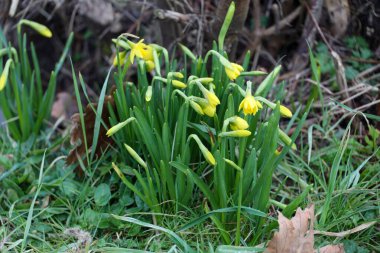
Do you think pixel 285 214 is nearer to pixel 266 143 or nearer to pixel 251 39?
pixel 266 143

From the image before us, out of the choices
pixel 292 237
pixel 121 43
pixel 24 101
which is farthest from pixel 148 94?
pixel 24 101

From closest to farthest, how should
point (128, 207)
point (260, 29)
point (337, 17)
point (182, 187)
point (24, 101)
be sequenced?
point (182, 187) < point (128, 207) < point (24, 101) < point (337, 17) < point (260, 29)

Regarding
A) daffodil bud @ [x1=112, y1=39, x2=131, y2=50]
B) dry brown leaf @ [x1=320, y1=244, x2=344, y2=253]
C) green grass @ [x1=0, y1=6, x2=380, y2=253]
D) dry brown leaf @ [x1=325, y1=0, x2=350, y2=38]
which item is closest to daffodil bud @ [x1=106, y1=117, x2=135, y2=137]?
green grass @ [x1=0, y1=6, x2=380, y2=253]

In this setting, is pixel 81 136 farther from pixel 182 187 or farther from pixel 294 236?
pixel 294 236

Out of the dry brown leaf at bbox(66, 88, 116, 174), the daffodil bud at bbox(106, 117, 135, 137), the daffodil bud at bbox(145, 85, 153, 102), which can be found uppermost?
the daffodil bud at bbox(145, 85, 153, 102)

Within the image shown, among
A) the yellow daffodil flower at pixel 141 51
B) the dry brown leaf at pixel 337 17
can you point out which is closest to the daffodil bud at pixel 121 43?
the yellow daffodil flower at pixel 141 51

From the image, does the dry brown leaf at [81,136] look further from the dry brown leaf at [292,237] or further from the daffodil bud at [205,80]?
the dry brown leaf at [292,237]

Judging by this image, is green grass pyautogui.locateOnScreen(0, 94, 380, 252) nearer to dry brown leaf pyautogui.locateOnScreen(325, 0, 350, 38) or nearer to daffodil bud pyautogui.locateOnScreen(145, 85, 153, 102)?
daffodil bud pyautogui.locateOnScreen(145, 85, 153, 102)
